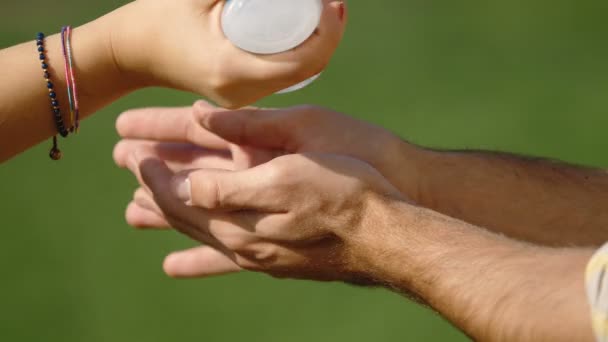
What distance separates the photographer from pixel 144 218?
169 centimetres

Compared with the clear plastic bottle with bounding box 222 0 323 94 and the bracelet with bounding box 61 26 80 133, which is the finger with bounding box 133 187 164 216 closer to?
the bracelet with bounding box 61 26 80 133

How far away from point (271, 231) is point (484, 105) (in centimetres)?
313

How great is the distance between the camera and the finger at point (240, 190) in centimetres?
131

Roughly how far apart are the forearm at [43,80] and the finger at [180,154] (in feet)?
1.29

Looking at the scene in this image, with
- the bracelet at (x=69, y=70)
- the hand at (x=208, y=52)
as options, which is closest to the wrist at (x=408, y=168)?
the hand at (x=208, y=52)

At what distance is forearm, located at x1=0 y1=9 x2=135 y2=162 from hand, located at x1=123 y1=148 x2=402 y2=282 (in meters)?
0.23

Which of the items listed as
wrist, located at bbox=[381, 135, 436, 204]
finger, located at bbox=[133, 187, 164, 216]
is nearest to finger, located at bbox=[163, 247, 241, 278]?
finger, located at bbox=[133, 187, 164, 216]

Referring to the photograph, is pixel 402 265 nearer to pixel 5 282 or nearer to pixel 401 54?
pixel 5 282

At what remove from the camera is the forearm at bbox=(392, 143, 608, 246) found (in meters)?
1.62

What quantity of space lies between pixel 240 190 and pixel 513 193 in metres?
0.65

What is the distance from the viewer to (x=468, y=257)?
1.17 metres

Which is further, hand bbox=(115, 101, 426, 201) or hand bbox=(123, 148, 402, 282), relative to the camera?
hand bbox=(115, 101, 426, 201)

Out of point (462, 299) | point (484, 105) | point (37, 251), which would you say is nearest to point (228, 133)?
point (462, 299)

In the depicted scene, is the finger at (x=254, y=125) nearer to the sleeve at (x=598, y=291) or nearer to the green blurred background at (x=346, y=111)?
the sleeve at (x=598, y=291)
